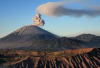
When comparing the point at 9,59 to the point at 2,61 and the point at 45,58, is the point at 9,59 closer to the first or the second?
the point at 2,61

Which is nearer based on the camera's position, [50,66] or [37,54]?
[50,66]

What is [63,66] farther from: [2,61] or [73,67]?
[2,61]

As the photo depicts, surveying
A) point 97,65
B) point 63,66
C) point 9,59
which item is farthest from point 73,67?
point 9,59

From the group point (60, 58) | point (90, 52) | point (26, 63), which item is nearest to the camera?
point (26, 63)

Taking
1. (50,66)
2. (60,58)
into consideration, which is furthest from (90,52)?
(50,66)

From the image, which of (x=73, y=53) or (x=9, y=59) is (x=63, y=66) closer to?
(x=73, y=53)

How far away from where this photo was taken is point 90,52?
145250 mm

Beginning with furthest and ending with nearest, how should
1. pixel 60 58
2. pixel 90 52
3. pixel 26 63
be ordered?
pixel 90 52
pixel 60 58
pixel 26 63

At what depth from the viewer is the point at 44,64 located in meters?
128

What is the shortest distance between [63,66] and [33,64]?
49.9 ft

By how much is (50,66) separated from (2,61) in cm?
2629

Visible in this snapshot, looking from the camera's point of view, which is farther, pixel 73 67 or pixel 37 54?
pixel 37 54

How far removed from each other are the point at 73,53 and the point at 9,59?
37121mm

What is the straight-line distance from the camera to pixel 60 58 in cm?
13412
